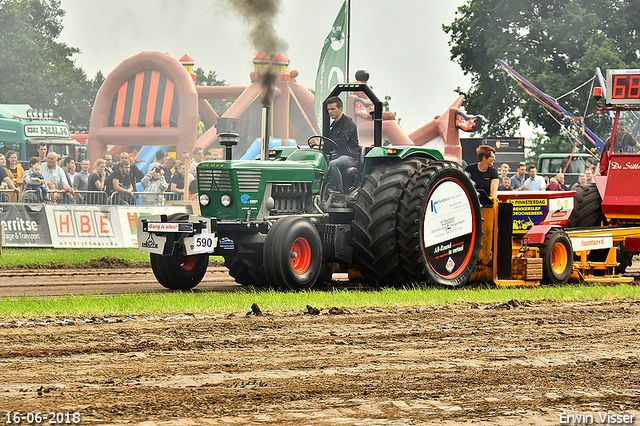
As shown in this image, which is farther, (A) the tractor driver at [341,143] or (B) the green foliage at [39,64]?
(B) the green foliage at [39,64]

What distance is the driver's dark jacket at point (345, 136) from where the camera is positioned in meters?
10.9

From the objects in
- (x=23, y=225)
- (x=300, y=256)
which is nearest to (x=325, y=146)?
(x=300, y=256)

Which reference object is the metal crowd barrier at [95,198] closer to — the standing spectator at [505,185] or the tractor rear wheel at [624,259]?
the standing spectator at [505,185]

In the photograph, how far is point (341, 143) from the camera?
1098cm

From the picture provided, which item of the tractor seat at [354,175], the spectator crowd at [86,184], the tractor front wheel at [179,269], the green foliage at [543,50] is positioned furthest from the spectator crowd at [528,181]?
the green foliage at [543,50]

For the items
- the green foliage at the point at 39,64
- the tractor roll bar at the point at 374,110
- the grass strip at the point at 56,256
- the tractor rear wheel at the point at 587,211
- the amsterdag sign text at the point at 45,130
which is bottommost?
the grass strip at the point at 56,256

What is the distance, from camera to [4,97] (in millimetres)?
60156

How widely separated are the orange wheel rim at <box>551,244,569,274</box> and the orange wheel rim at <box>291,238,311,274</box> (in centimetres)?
356

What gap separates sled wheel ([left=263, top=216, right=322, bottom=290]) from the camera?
9.70 meters

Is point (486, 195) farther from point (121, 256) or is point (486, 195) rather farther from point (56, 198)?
point (56, 198)

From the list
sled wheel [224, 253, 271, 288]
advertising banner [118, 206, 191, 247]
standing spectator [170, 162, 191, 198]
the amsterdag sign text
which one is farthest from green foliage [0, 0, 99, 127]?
sled wheel [224, 253, 271, 288]

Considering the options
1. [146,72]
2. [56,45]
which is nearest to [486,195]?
[146,72]

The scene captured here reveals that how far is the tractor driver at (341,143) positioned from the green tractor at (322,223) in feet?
0.31

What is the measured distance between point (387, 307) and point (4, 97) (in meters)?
56.6
